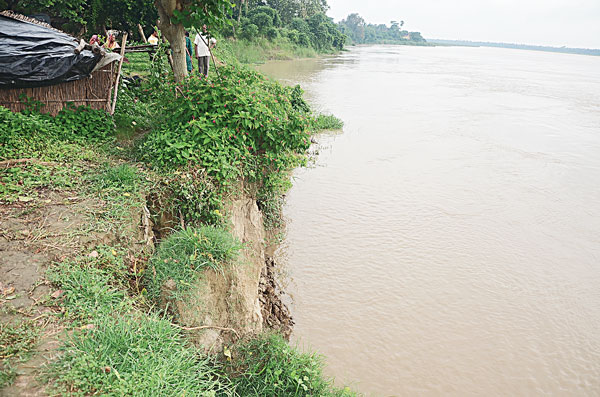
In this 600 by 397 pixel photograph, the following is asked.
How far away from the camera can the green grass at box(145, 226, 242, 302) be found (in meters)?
3.18

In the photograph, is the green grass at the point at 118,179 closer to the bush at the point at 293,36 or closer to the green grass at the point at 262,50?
the green grass at the point at 262,50

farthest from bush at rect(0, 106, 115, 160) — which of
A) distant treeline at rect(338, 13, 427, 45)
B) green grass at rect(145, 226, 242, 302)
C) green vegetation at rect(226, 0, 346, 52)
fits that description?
distant treeline at rect(338, 13, 427, 45)

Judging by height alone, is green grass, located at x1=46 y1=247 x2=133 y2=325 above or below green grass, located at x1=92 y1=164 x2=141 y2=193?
below

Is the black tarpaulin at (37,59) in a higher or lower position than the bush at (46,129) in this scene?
higher

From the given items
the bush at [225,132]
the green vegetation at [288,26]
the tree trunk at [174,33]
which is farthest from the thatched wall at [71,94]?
the green vegetation at [288,26]

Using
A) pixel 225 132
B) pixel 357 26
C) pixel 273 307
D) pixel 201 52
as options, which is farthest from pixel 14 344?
pixel 357 26

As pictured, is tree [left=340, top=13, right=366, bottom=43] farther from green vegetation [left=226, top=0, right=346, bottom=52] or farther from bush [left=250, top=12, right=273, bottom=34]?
bush [left=250, top=12, right=273, bottom=34]

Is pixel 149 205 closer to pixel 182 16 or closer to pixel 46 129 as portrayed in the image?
pixel 46 129

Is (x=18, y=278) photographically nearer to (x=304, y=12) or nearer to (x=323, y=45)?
(x=323, y=45)

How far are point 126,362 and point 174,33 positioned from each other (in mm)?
4225

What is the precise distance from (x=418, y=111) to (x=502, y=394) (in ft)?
43.8

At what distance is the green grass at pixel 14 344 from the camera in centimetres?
211

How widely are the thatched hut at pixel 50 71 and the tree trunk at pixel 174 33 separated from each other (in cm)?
78

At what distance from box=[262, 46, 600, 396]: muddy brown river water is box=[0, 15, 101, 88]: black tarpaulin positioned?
362 cm
